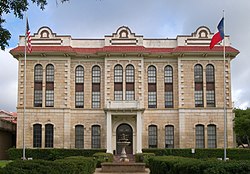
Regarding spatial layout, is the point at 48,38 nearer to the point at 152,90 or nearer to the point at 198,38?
the point at 152,90

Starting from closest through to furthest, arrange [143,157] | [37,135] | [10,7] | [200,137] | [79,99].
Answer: [10,7], [143,157], [37,135], [200,137], [79,99]

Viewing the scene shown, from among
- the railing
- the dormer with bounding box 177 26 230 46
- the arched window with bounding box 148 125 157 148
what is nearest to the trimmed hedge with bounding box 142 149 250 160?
the arched window with bounding box 148 125 157 148

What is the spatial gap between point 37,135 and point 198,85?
16253mm

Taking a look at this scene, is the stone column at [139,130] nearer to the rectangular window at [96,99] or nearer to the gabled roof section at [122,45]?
the rectangular window at [96,99]

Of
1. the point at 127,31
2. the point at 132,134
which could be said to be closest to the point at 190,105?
the point at 132,134

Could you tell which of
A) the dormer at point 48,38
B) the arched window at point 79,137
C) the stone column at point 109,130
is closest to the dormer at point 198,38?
the stone column at point 109,130

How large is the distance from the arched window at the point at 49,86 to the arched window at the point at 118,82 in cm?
610

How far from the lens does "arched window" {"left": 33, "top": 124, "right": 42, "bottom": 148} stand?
41938 mm

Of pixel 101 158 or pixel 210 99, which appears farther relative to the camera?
pixel 210 99

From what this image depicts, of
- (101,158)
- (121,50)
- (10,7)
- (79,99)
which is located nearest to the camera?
(10,7)

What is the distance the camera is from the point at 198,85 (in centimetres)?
4291

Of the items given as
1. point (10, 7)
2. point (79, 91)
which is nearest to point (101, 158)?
point (79, 91)

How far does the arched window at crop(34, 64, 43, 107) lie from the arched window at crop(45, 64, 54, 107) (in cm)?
58

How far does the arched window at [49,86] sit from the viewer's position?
42.4 m
